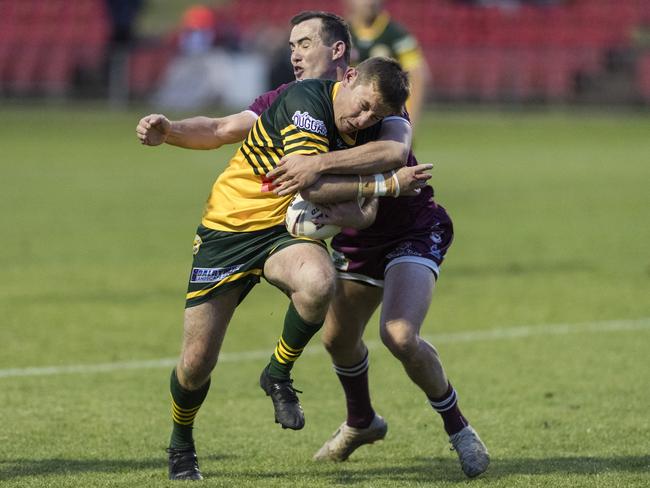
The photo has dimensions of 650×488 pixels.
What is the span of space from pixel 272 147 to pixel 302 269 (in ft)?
2.01

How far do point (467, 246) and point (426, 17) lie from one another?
2283 centimetres

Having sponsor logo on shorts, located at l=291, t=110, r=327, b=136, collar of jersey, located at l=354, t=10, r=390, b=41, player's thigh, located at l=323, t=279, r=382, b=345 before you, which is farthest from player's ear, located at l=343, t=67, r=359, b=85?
collar of jersey, located at l=354, t=10, r=390, b=41

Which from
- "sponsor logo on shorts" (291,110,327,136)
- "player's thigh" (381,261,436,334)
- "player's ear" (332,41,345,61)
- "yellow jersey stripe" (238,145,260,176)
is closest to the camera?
"sponsor logo on shorts" (291,110,327,136)

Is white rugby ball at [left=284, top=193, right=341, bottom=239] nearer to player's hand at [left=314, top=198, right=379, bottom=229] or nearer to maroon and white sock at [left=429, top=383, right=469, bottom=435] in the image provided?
A: player's hand at [left=314, top=198, right=379, bottom=229]

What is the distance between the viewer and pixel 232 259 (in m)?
5.59

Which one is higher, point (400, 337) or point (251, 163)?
point (251, 163)

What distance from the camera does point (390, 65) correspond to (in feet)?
17.7

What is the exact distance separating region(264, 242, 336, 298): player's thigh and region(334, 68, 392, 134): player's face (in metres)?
0.57

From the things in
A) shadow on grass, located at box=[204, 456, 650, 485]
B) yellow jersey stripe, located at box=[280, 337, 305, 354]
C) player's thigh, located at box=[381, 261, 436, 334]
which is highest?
player's thigh, located at box=[381, 261, 436, 334]

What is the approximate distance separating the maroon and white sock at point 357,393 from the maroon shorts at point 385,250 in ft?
1.89

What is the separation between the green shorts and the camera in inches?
220

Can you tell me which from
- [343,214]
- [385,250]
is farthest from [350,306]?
[343,214]

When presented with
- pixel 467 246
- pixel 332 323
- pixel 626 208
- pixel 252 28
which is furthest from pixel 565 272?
pixel 252 28

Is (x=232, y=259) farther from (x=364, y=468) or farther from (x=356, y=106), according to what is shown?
(x=364, y=468)
